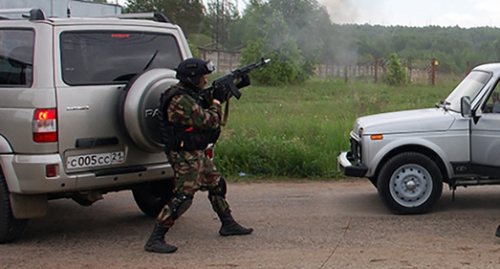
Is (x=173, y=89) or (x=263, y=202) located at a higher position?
(x=173, y=89)

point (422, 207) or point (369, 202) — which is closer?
point (422, 207)

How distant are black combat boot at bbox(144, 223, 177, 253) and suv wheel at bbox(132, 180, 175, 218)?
1286mm

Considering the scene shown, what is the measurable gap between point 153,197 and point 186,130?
176cm

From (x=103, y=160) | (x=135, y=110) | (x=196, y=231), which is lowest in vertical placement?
(x=196, y=231)

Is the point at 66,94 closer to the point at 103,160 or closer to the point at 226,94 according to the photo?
the point at 103,160

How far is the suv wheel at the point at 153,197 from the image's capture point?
7246mm

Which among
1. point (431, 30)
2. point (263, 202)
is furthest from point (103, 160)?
point (431, 30)

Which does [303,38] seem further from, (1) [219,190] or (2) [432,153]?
(1) [219,190]

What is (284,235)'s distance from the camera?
6.45 metres

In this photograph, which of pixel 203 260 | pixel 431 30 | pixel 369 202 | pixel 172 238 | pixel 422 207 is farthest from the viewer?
pixel 431 30

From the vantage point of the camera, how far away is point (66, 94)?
5844mm

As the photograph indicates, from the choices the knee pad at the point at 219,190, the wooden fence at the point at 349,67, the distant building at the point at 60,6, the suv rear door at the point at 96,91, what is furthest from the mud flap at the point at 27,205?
the wooden fence at the point at 349,67

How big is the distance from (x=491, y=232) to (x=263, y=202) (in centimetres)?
264

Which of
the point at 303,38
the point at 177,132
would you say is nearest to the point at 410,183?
the point at 177,132
